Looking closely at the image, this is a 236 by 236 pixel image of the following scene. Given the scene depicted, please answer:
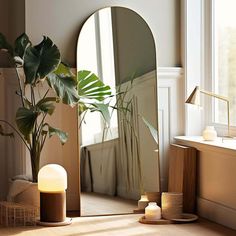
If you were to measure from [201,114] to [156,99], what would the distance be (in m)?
0.41

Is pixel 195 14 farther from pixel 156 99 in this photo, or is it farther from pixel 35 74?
pixel 35 74

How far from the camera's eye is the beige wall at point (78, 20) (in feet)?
13.8

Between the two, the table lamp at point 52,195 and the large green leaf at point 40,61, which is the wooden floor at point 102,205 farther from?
the large green leaf at point 40,61

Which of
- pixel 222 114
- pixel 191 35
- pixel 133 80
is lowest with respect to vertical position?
pixel 222 114

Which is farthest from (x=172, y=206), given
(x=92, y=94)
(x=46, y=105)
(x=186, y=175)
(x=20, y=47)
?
(x=20, y=47)

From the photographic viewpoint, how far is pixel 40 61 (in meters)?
3.75

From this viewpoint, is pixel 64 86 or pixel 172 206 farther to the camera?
pixel 172 206

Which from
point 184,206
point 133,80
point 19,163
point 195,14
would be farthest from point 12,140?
point 195,14

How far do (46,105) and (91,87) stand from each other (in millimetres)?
491

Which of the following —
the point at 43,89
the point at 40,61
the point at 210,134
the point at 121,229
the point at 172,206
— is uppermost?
the point at 40,61

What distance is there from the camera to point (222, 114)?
14.3 feet

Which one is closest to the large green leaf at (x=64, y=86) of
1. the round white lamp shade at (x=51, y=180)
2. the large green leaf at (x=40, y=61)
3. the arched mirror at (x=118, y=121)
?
the large green leaf at (x=40, y=61)

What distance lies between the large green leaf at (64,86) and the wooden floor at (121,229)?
0.83m

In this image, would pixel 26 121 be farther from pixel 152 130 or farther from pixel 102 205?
pixel 152 130
